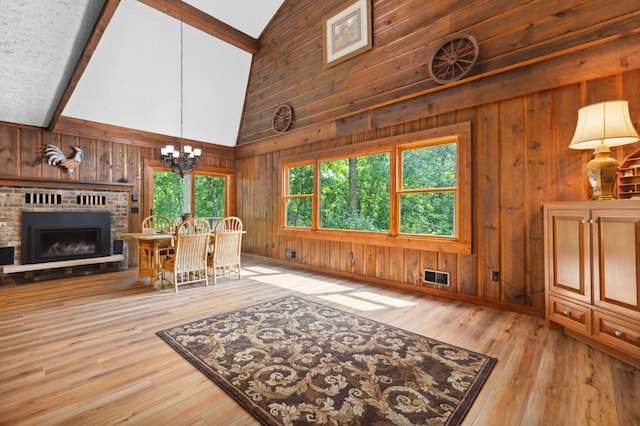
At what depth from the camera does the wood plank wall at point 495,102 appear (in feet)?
8.79

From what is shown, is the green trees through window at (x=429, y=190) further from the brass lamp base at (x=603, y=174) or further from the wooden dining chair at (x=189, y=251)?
the wooden dining chair at (x=189, y=251)

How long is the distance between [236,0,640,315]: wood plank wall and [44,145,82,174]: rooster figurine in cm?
404

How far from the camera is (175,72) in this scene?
509 cm

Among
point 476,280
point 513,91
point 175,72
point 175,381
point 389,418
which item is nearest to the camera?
point 389,418

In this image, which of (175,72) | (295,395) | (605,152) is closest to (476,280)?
(605,152)

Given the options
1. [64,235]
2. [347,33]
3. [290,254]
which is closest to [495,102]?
[347,33]

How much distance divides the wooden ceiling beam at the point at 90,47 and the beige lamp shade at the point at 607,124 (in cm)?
464

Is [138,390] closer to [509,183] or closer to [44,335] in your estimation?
[44,335]

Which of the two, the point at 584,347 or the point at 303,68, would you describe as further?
the point at 303,68

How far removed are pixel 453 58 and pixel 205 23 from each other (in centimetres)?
412

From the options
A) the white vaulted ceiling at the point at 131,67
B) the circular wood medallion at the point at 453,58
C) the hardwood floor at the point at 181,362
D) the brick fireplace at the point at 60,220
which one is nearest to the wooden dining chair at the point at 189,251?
the hardwood floor at the point at 181,362

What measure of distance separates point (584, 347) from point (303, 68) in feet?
17.5

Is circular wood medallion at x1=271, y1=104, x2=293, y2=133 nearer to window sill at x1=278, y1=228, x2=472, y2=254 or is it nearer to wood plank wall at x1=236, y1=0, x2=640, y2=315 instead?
wood plank wall at x1=236, y1=0, x2=640, y2=315

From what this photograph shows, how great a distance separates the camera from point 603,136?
2.26 metres
